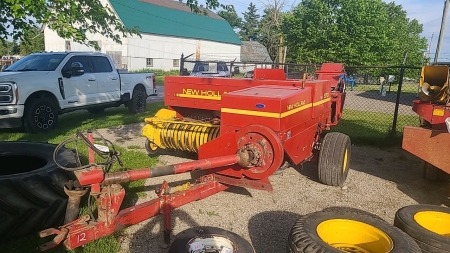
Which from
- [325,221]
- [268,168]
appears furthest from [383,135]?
[325,221]

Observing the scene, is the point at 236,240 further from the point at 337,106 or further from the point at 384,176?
the point at 337,106

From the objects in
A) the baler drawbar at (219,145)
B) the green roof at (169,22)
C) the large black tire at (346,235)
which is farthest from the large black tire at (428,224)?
the green roof at (169,22)

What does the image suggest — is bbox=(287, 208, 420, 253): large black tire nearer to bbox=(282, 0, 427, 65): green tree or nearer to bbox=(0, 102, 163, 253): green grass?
bbox=(0, 102, 163, 253): green grass

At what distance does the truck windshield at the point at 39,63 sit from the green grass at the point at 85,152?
1479 mm

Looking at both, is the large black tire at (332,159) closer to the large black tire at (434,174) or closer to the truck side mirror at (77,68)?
the large black tire at (434,174)

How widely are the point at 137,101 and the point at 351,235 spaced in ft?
31.8

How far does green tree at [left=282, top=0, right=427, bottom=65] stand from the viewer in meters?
29.9

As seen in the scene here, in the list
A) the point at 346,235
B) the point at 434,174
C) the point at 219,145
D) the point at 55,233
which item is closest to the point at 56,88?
the point at 219,145

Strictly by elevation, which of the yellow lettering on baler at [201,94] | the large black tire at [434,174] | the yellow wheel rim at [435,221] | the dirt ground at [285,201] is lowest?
the dirt ground at [285,201]

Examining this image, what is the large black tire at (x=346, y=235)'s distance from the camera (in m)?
2.66

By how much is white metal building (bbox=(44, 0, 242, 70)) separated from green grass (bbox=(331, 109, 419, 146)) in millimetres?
21088

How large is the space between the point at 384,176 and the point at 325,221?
3.35 meters

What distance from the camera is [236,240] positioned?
300cm

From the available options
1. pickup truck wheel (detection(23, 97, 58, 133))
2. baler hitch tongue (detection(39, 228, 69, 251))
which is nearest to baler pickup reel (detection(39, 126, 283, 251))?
baler hitch tongue (detection(39, 228, 69, 251))
